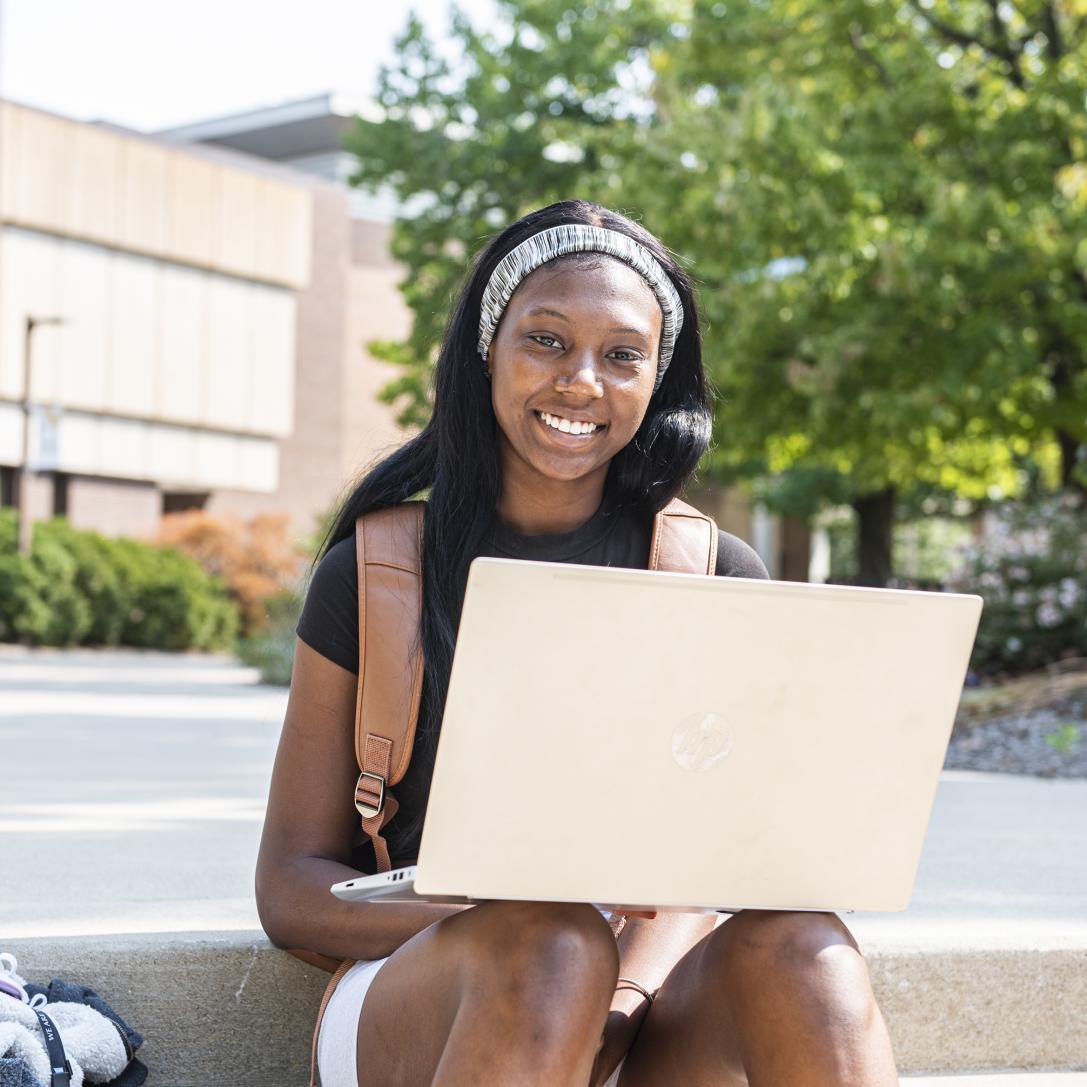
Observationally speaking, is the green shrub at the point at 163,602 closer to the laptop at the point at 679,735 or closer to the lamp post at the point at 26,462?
the lamp post at the point at 26,462

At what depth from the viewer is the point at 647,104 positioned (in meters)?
21.4

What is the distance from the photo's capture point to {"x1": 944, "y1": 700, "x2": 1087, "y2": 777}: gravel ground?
7.83 metres

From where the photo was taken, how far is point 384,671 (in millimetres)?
2379

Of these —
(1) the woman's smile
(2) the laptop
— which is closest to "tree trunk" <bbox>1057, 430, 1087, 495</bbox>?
(1) the woman's smile

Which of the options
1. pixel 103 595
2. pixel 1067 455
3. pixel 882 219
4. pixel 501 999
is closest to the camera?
pixel 501 999

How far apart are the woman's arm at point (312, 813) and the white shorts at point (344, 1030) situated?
0.06m

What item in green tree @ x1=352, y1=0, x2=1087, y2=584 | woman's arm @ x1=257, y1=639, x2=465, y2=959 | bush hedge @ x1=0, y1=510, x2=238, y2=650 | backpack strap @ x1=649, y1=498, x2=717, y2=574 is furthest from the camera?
bush hedge @ x1=0, y1=510, x2=238, y2=650

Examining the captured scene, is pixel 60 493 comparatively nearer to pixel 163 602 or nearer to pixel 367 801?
pixel 163 602

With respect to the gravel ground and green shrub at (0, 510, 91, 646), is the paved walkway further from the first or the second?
green shrub at (0, 510, 91, 646)

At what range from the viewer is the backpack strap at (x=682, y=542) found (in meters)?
2.62

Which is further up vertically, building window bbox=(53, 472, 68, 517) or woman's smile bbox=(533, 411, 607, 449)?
woman's smile bbox=(533, 411, 607, 449)

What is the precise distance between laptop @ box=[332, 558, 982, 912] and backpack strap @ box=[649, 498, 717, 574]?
2.14 feet

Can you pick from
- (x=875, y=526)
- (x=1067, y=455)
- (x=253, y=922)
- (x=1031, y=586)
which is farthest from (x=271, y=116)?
(x=253, y=922)

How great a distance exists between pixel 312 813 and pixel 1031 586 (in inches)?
411
